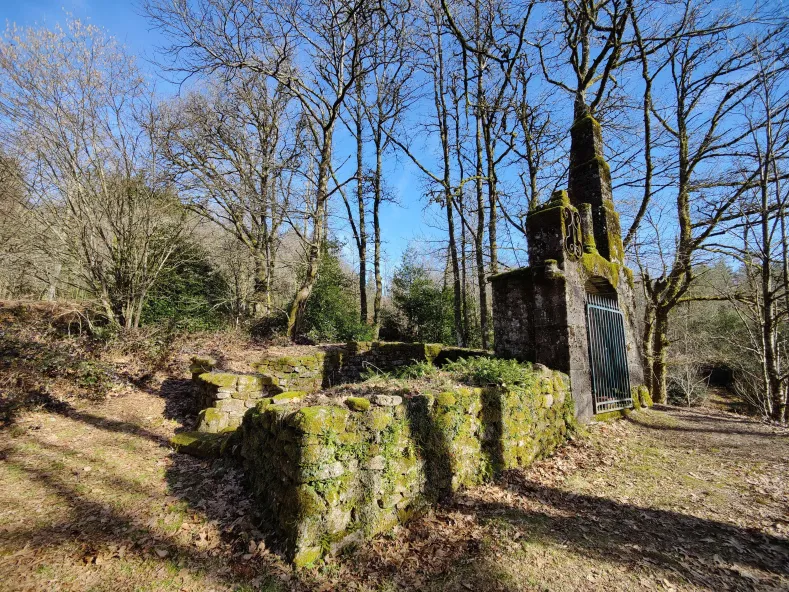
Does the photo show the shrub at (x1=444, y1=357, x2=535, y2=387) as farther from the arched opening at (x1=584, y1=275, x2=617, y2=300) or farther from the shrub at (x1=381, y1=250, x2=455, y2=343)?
the shrub at (x1=381, y1=250, x2=455, y2=343)

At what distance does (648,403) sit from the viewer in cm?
850

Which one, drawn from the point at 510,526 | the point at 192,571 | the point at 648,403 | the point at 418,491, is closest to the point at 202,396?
the point at 192,571

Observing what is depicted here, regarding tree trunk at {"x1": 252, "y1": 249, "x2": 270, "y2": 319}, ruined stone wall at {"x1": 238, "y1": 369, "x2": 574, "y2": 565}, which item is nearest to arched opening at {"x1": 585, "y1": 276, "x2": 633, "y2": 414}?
ruined stone wall at {"x1": 238, "y1": 369, "x2": 574, "y2": 565}

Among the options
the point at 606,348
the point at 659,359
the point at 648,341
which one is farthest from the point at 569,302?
the point at 648,341

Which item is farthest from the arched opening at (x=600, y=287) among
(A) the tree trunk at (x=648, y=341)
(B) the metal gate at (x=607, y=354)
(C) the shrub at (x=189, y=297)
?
(C) the shrub at (x=189, y=297)

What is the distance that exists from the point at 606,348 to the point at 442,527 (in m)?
5.52

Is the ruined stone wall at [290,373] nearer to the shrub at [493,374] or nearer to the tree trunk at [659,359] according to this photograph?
the shrub at [493,374]

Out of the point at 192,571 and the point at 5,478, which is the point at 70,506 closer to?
the point at 5,478

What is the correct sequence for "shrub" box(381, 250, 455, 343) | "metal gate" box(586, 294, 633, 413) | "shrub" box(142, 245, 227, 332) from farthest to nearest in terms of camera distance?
"shrub" box(381, 250, 455, 343) < "shrub" box(142, 245, 227, 332) < "metal gate" box(586, 294, 633, 413)

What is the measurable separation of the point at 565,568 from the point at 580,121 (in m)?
9.64

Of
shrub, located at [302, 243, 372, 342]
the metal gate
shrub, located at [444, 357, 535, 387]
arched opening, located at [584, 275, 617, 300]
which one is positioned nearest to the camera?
shrub, located at [444, 357, 535, 387]

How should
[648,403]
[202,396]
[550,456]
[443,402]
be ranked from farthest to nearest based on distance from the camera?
[648,403], [202,396], [550,456], [443,402]

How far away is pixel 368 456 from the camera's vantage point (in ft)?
11.5

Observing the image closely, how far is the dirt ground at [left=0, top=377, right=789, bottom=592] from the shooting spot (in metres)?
2.97
